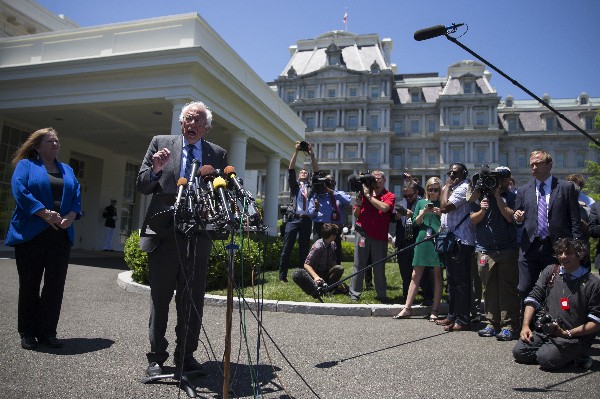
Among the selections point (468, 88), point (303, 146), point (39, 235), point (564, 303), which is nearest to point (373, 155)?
point (468, 88)

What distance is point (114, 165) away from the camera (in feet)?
62.6

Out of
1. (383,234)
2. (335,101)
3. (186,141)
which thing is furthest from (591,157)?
(186,141)

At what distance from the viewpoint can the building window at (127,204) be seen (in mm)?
19594

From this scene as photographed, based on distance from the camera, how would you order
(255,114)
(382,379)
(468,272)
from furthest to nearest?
(255,114), (468,272), (382,379)

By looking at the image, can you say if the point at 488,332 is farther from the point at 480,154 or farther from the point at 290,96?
the point at 290,96

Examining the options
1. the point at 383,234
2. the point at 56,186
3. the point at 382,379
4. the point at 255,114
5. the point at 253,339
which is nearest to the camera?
the point at 382,379

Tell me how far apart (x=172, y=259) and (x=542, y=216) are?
4.05m

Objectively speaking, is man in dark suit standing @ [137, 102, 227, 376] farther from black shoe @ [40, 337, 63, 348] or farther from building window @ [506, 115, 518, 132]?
building window @ [506, 115, 518, 132]

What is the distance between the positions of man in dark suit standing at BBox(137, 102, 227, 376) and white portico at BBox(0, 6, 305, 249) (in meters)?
7.99

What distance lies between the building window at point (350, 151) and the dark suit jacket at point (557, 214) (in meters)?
57.9

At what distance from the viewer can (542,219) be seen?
4574 millimetres

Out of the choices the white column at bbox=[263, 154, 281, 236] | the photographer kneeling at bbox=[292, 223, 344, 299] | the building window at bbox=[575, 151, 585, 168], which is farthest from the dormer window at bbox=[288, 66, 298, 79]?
the photographer kneeling at bbox=[292, 223, 344, 299]

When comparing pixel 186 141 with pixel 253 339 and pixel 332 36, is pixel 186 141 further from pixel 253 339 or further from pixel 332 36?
Answer: pixel 332 36

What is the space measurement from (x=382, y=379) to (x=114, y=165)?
61.6ft
